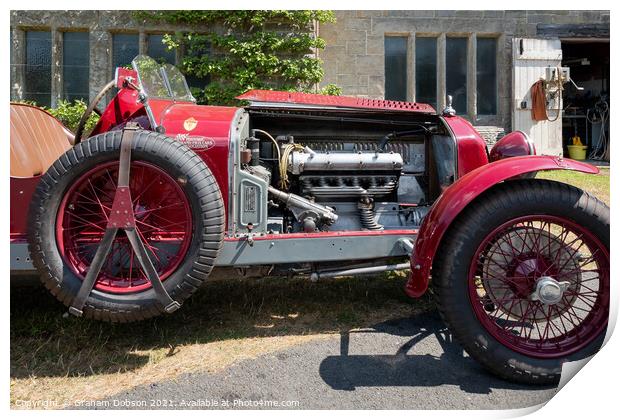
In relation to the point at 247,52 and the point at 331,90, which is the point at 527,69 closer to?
the point at 331,90

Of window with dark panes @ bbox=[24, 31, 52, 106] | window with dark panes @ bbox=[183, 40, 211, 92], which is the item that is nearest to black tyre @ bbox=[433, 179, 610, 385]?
window with dark panes @ bbox=[24, 31, 52, 106]

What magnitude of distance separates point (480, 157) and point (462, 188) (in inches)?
32.4

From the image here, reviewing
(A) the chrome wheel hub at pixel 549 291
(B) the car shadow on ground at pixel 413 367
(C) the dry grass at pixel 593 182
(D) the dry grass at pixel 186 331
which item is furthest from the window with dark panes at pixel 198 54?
(A) the chrome wheel hub at pixel 549 291

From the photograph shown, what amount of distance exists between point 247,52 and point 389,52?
2299 millimetres

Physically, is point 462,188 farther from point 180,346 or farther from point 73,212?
point 73,212

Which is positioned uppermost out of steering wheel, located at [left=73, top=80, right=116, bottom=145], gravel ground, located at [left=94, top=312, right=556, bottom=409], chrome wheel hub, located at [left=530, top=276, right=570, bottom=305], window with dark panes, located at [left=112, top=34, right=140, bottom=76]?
window with dark panes, located at [left=112, top=34, right=140, bottom=76]

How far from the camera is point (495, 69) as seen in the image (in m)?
7.62

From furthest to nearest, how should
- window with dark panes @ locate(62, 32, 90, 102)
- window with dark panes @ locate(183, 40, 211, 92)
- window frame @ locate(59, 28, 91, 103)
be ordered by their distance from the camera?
window with dark panes @ locate(183, 40, 211, 92), window with dark panes @ locate(62, 32, 90, 102), window frame @ locate(59, 28, 91, 103)

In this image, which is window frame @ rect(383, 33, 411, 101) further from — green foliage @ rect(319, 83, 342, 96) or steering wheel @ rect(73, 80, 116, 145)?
steering wheel @ rect(73, 80, 116, 145)

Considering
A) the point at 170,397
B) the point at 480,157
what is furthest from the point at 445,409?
the point at 480,157

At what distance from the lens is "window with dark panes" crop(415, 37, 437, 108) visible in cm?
738

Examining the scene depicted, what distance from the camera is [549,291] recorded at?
200 centimetres

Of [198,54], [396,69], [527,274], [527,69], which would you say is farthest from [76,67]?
[527,69]

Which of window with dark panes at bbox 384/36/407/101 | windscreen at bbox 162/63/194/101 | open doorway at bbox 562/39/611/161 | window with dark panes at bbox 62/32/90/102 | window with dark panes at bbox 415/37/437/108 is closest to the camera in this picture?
windscreen at bbox 162/63/194/101
